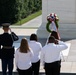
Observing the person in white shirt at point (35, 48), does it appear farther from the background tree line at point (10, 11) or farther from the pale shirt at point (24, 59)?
the background tree line at point (10, 11)

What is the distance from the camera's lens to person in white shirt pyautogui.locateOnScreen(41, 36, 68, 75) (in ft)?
25.4

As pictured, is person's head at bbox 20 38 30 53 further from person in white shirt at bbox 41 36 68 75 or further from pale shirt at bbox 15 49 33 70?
person in white shirt at bbox 41 36 68 75

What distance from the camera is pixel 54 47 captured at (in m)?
7.73

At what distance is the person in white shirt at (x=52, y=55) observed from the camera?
773 cm

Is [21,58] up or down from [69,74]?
up

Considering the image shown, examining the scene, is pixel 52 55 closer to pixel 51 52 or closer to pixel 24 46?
pixel 51 52

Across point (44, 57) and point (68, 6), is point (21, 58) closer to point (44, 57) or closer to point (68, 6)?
point (44, 57)

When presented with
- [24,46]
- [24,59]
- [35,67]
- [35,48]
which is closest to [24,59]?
[24,59]

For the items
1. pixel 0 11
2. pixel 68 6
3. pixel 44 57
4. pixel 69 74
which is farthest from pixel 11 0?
pixel 44 57

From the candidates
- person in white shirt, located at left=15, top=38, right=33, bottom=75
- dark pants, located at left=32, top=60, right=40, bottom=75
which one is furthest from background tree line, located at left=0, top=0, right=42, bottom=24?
person in white shirt, located at left=15, top=38, right=33, bottom=75

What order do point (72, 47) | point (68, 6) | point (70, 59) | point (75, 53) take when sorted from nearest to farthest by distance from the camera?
point (70, 59) → point (75, 53) → point (72, 47) → point (68, 6)

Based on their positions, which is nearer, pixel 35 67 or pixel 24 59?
pixel 24 59

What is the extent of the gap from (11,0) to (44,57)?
16.2 metres

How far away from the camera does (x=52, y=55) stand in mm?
7762
